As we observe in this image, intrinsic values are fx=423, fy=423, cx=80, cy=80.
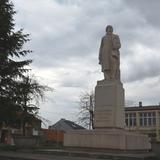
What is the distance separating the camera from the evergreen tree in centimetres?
2717

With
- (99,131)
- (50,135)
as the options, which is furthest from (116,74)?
(50,135)

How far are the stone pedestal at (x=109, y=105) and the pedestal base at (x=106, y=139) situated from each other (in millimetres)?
610

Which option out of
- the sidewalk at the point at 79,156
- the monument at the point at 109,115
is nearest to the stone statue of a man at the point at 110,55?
the monument at the point at 109,115

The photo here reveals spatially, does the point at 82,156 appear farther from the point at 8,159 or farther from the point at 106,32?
the point at 106,32

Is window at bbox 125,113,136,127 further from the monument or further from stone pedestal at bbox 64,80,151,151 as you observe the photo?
stone pedestal at bbox 64,80,151,151

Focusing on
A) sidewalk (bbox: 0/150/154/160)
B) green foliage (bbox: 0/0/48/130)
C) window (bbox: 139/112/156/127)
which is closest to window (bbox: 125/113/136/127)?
window (bbox: 139/112/156/127)

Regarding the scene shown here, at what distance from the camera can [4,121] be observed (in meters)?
27.7

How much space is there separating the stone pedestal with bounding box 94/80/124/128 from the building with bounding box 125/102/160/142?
73.7 meters

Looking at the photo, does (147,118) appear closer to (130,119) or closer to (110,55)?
(130,119)

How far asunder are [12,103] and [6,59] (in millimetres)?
2871

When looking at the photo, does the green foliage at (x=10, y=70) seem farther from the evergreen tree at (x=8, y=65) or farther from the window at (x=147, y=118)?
the window at (x=147, y=118)

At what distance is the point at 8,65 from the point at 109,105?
28.5ft

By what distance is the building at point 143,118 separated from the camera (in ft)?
315

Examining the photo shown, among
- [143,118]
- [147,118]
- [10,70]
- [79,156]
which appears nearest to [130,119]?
[143,118]
